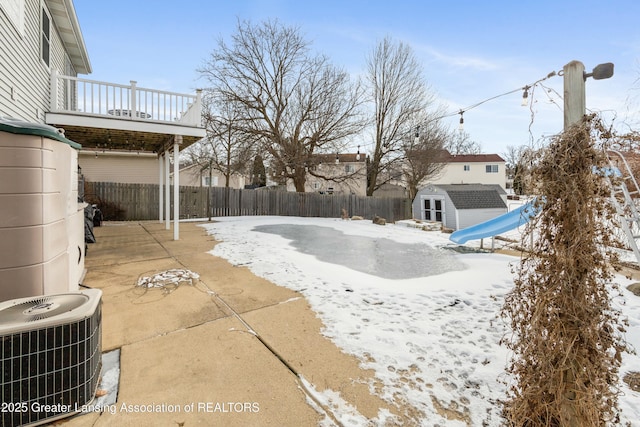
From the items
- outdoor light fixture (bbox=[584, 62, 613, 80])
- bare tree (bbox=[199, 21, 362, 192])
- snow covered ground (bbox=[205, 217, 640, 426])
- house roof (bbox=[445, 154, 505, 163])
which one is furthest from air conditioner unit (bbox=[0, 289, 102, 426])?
house roof (bbox=[445, 154, 505, 163])

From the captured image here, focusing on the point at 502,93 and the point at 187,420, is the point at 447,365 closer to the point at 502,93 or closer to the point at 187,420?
the point at 187,420

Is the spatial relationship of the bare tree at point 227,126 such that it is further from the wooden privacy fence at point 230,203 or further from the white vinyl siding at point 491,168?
the white vinyl siding at point 491,168

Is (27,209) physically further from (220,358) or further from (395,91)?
(395,91)

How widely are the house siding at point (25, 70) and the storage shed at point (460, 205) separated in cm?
1561

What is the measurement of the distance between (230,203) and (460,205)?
1172cm

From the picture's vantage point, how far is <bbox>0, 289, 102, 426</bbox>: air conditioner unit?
153 cm

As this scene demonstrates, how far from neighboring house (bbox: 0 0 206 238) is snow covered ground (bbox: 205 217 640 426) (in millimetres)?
3773

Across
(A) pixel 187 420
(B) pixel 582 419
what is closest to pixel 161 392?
(A) pixel 187 420

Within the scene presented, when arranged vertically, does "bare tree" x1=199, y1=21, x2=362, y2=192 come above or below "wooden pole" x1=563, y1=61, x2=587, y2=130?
above

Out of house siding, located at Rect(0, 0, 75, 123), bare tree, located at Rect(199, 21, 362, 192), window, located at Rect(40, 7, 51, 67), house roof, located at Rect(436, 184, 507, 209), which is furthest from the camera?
bare tree, located at Rect(199, 21, 362, 192)

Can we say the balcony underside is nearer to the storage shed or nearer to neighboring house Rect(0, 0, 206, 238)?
neighboring house Rect(0, 0, 206, 238)

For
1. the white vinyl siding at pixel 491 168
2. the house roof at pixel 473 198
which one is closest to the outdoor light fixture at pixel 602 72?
the house roof at pixel 473 198

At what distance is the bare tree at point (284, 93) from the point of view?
1630 cm

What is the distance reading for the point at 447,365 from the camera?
7.75ft
